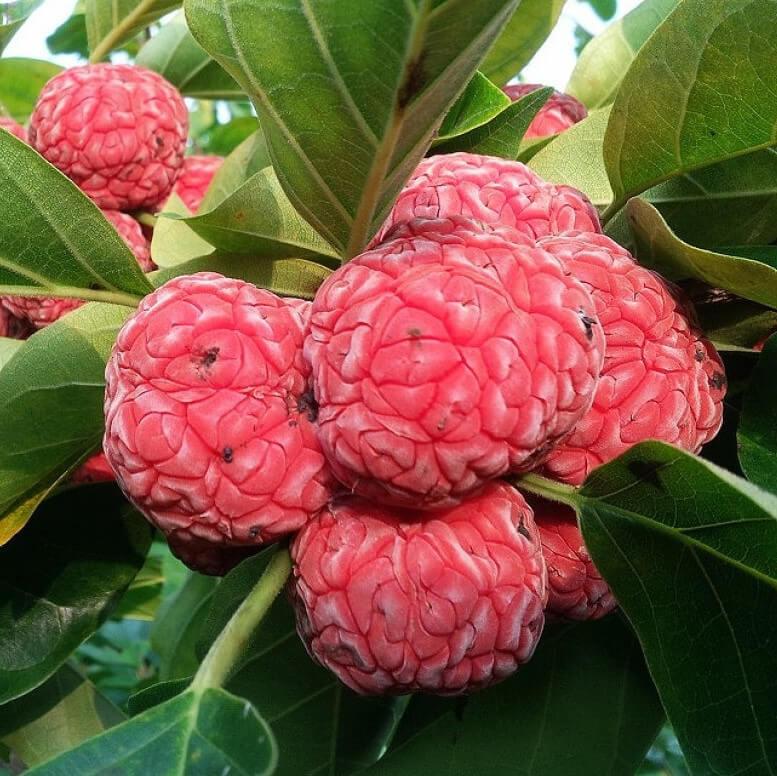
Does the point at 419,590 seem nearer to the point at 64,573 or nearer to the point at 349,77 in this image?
the point at 349,77

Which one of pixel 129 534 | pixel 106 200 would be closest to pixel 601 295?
pixel 129 534

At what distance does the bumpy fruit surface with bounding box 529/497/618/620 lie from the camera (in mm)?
1165

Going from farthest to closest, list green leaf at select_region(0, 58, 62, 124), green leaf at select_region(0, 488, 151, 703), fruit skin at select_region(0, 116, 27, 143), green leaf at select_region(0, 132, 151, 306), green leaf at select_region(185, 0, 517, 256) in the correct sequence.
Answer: green leaf at select_region(0, 58, 62, 124)
fruit skin at select_region(0, 116, 27, 143)
green leaf at select_region(0, 488, 151, 703)
green leaf at select_region(0, 132, 151, 306)
green leaf at select_region(185, 0, 517, 256)

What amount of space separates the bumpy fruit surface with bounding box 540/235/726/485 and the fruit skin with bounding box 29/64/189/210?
3.01 ft

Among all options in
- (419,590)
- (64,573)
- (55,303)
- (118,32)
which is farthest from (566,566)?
(118,32)

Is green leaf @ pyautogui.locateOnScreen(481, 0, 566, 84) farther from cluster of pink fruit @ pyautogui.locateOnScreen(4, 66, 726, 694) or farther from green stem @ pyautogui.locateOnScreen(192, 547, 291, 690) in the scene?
green stem @ pyautogui.locateOnScreen(192, 547, 291, 690)

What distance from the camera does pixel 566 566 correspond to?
45.7 inches

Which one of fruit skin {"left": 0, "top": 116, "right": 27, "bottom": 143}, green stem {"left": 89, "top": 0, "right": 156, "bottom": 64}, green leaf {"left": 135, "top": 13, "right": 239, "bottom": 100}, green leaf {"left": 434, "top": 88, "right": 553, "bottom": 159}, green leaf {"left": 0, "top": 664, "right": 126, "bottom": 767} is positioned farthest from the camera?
green leaf {"left": 135, "top": 13, "right": 239, "bottom": 100}

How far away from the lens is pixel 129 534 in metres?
1.64

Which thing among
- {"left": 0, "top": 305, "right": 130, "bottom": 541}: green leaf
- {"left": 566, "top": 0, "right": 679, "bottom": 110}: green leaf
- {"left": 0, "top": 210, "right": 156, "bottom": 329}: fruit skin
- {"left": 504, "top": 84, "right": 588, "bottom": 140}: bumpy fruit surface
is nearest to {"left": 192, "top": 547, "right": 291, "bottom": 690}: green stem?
{"left": 0, "top": 305, "right": 130, "bottom": 541}: green leaf

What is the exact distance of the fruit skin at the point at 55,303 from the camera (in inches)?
64.3

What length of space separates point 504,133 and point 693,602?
2.31ft

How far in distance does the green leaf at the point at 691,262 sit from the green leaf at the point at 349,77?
0.31 meters

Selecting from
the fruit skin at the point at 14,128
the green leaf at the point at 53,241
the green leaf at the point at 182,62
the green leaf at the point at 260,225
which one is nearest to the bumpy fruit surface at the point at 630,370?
the green leaf at the point at 260,225
